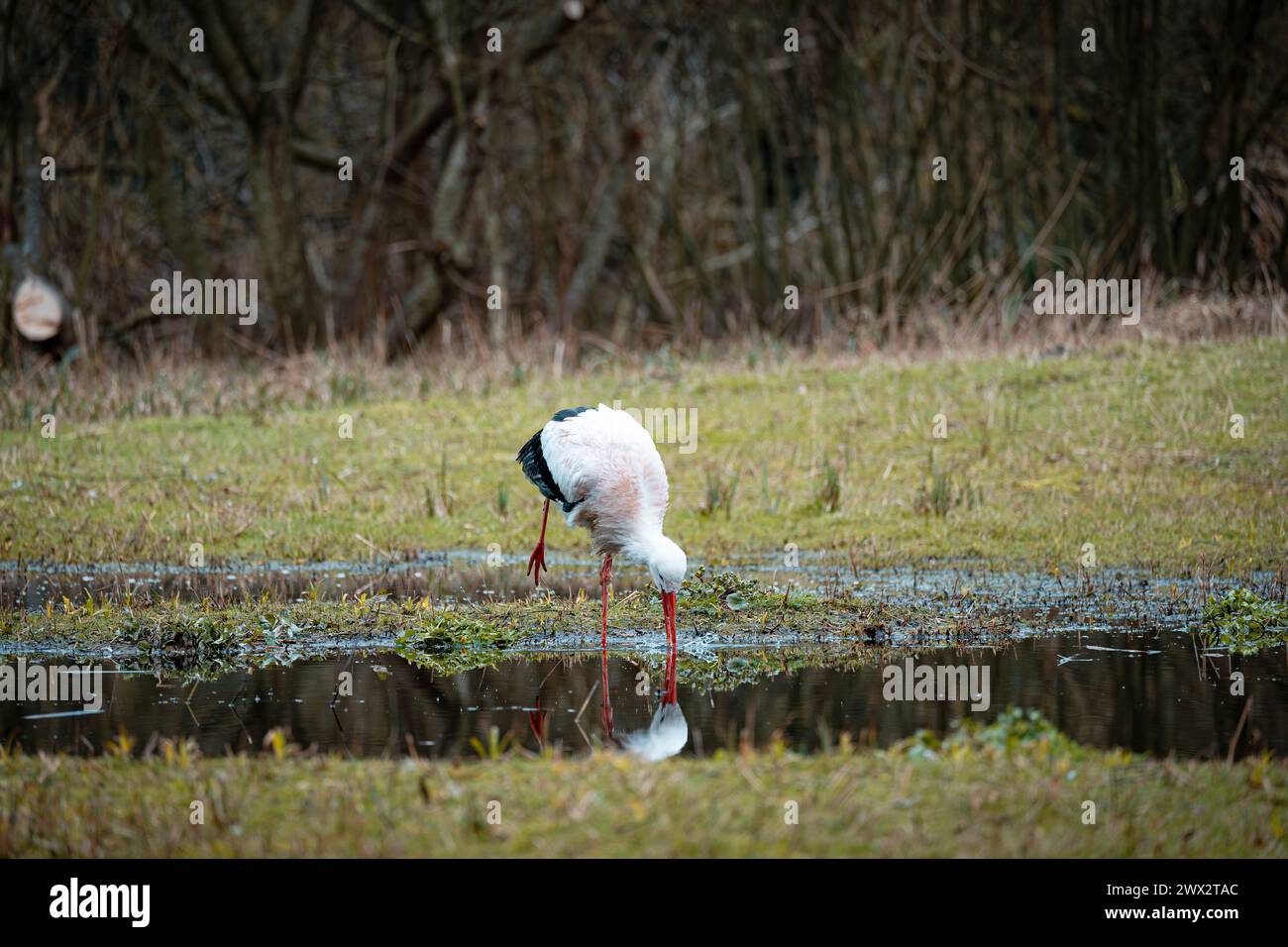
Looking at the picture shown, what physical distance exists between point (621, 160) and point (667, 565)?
748 inches

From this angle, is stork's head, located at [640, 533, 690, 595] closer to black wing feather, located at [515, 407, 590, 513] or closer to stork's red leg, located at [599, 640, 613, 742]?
stork's red leg, located at [599, 640, 613, 742]

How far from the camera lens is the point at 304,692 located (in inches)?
284

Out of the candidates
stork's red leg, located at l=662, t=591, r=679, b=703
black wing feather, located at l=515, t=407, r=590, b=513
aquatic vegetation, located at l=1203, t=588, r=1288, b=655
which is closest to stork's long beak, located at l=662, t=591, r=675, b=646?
stork's red leg, located at l=662, t=591, r=679, b=703

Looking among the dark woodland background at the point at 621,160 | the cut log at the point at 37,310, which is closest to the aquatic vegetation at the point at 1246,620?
the dark woodland background at the point at 621,160

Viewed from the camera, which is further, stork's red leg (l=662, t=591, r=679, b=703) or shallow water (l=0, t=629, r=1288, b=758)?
stork's red leg (l=662, t=591, r=679, b=703)

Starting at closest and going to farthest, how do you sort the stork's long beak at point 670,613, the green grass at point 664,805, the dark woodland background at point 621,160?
the green grass at point 664,805 < the stork's long beak at point 670,613 < the dark woodland background at point 621,160

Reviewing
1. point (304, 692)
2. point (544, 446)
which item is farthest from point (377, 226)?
point (304, 692)

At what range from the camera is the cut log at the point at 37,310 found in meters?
20.2

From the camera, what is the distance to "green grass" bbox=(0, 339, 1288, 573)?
11031 mm

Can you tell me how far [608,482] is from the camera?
28.0 ft

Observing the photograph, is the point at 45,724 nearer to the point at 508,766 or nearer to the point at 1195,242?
the point at 508,766

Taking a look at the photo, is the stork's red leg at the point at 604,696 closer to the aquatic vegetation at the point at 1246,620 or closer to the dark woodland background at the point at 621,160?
the aquatic vegetation at the point at 1246,620

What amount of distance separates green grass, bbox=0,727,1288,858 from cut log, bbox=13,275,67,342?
1578cm

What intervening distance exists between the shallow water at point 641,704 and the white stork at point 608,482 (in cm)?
71
